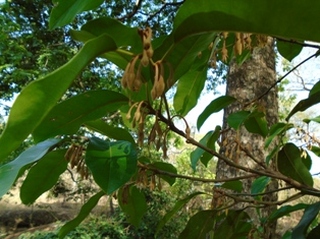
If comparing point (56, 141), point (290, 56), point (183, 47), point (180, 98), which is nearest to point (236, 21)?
point (183, 47)

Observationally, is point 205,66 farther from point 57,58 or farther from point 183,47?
point 57,58

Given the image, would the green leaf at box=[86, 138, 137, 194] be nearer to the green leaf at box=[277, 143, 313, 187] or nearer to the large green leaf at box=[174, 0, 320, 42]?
the large green leaf at box=[174, 0, 320, 42]

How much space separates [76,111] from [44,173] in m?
0.12

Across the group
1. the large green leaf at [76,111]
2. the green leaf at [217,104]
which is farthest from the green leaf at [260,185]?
the large green leaf at [76,111]

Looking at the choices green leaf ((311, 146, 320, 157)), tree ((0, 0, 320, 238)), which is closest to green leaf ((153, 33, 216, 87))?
tree ((0, 0, 320, 238))

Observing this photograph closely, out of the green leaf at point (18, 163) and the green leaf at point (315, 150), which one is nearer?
the green leaf at point (18, 163)

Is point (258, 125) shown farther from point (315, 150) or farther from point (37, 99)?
point (37, 99)

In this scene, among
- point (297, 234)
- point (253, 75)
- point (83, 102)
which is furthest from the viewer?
point (253, 75)

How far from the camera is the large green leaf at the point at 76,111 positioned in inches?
15.6

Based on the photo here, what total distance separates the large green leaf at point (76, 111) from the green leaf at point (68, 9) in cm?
8

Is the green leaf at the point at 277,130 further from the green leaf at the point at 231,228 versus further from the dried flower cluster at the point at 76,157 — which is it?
the dried flower cluster at the point at 76,157

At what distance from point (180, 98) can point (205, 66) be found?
0.25ft

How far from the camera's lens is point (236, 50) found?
0.43m

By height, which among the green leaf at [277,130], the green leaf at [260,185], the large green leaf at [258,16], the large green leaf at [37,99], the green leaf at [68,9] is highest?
the green leaf at [68,9]
